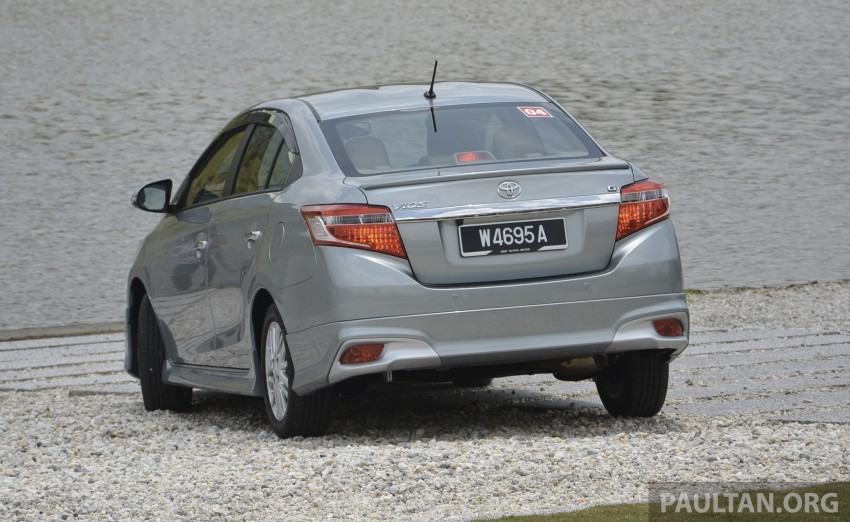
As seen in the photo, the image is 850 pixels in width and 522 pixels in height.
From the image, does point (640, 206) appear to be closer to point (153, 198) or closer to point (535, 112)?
point (535, 112)

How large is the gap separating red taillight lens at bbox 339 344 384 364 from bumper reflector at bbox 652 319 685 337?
4.08ft

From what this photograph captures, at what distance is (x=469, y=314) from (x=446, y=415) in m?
1.62

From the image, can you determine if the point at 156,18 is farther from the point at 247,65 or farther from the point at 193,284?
the point at 193,284

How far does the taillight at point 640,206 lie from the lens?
20.4 ft

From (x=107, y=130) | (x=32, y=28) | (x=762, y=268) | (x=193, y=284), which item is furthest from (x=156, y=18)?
(x=193, y=284)

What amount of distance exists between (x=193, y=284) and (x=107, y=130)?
24.0 m

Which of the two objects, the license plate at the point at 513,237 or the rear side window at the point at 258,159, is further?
the rear side window at the point at 258,159

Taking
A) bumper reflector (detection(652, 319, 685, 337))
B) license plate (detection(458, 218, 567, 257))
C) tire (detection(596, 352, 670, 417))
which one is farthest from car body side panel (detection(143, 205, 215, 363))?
bumper reflector (detection(652, 319, 685, 337))

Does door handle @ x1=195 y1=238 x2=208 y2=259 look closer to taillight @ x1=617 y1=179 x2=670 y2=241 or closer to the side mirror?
the side mirror

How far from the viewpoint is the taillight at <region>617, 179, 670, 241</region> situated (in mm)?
6230

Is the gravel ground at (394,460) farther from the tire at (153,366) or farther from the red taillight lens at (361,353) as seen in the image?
the red taillight lens at (361,353)

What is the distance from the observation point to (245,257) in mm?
6781

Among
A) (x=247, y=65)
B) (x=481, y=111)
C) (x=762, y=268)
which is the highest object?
(x=481, y=111)

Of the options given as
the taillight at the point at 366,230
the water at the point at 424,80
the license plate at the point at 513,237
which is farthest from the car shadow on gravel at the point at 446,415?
the water at the point at 424,80
